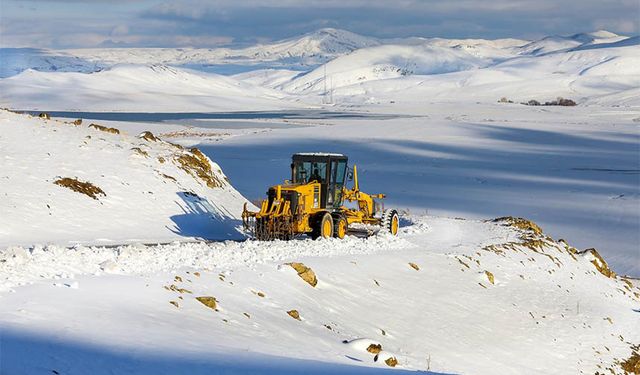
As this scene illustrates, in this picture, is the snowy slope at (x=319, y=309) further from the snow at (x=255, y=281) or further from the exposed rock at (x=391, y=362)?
the exposed rock at (x=391, y=362)

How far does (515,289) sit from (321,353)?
11174 millimetres

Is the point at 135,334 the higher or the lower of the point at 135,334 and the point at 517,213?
the higher

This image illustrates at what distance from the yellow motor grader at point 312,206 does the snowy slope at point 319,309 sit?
103 centimetres

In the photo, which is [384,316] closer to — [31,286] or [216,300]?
[216,300]

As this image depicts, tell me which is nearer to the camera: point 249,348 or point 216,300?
point 249,348

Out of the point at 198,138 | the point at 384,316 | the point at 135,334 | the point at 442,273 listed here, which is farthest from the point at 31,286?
the point at 198,138

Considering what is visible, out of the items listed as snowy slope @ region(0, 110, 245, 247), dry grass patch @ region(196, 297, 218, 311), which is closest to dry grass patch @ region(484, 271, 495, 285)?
snowy slope @ region(0, 110, 245, 247)

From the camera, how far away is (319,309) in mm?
17312

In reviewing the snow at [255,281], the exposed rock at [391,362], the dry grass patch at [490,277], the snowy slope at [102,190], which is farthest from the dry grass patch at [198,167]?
the exposed rock at [391,362]

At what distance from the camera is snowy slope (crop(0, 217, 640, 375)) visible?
38.4 ft

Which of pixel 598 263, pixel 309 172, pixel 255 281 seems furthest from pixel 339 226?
pixel 598 263

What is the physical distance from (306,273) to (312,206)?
6.82 meters

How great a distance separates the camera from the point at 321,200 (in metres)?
25.8

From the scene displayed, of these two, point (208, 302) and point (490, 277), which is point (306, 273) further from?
point (490, 277)
